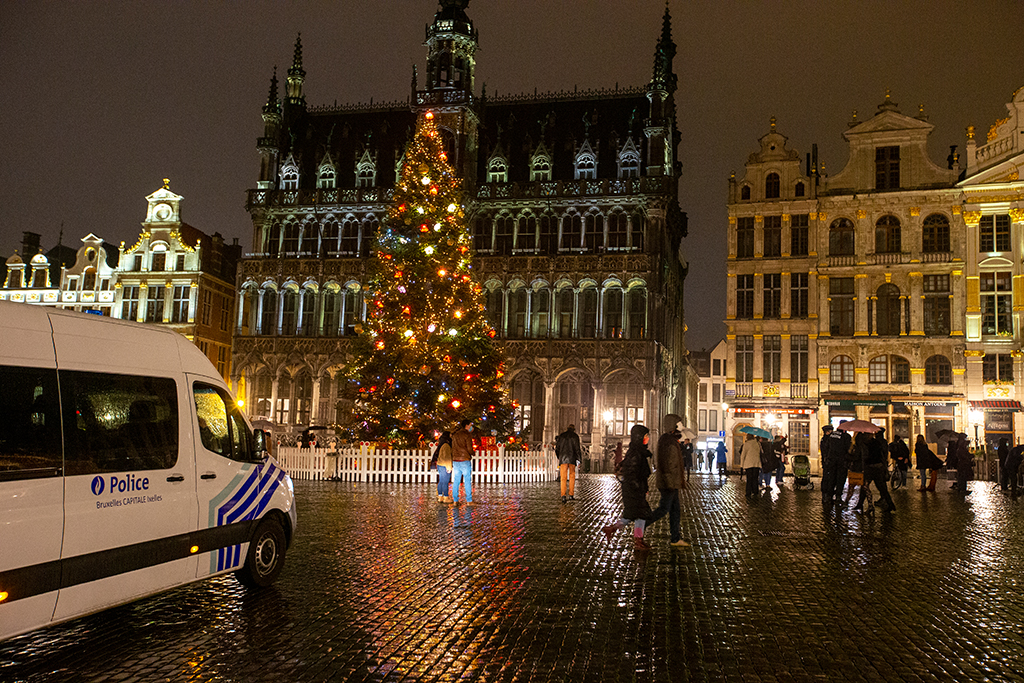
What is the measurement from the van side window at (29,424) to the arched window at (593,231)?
132ft

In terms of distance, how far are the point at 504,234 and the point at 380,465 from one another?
2418cm

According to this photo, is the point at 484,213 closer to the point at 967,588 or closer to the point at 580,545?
the point at 580,545

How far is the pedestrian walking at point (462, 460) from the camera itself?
1852cm

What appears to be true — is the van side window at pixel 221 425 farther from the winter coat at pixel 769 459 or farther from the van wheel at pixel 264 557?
the winter coat at pixel 769 459

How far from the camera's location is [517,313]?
46.2 m

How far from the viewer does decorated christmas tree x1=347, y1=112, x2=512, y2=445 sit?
26031mm

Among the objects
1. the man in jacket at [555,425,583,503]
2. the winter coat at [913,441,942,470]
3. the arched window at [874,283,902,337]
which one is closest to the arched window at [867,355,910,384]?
the arched window at [874,283,902,337]

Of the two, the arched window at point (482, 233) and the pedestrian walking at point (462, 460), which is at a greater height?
the arched window at point (482, 233)

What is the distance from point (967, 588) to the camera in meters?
9.86

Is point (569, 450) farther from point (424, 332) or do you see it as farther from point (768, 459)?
point (768, 459)

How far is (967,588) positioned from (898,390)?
116ft

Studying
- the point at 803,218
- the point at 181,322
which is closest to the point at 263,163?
the point at 181,322

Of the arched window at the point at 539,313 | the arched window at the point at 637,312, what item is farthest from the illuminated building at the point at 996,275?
the arched window at the point at 539,313

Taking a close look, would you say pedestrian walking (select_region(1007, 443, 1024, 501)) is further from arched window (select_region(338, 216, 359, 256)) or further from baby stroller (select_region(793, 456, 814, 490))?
arched window (select_region(338, 216, 359, 256))
